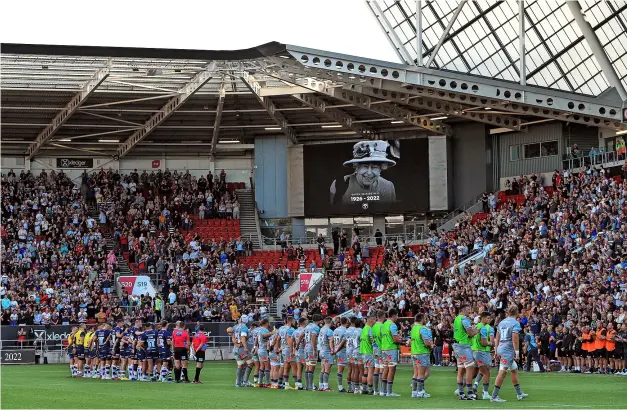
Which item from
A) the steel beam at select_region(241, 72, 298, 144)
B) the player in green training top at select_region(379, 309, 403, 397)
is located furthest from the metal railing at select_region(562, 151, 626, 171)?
the player in green training top at select_region(379, 309, 403, 397)

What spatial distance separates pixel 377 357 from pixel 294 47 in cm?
2333

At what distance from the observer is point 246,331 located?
28.5 m

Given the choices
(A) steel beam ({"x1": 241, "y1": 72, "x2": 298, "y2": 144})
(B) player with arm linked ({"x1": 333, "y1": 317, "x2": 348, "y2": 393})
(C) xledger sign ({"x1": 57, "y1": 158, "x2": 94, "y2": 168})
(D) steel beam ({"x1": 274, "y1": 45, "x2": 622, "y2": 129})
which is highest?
(A) steel beam ({"x1": 241, "y1": 72, "x2": 298, "y2": 144})

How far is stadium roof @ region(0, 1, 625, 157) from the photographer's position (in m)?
48.9

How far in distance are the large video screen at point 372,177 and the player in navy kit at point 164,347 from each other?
102 ft

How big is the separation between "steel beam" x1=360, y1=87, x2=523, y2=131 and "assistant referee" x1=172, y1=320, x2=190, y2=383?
23451 millimetres

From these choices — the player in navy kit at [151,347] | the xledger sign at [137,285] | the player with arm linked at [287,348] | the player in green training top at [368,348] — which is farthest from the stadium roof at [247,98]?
the player in green training top at [368,348]

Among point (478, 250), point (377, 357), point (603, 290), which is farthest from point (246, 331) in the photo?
point (478, 250)

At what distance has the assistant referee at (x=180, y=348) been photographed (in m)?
30.5

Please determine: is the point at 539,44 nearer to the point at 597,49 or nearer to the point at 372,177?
the point at 597,49

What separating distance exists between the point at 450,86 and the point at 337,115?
10.5 metres

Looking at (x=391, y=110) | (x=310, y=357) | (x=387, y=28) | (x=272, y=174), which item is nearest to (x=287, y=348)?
(x=310, y=357)

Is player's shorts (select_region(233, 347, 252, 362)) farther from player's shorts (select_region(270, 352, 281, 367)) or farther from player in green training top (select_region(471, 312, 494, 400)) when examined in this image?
player in green training top (select_region(471, 312, 494, 400))

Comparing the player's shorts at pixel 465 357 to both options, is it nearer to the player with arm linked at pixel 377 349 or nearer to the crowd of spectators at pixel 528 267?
the player with arm linked at pixel 377 349
